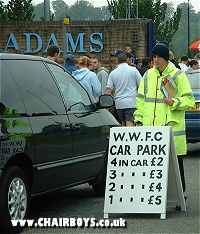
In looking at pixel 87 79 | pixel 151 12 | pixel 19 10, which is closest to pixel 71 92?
pixel 87 79

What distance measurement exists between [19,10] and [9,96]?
2017 centimetres

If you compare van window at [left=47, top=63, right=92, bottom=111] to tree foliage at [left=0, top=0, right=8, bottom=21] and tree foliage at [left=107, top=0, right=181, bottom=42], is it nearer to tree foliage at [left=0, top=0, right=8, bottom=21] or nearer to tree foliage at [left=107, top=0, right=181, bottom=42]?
tree foliage at [left=0, top=0, right=8, bottom=21]

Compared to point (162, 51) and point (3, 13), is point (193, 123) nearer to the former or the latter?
point (162, 51)

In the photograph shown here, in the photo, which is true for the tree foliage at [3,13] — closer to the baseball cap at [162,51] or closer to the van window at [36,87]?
the baseball cap at [162,51]

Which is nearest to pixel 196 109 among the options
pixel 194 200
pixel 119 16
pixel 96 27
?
pixel 194 200

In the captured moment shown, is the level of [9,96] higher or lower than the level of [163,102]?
higher

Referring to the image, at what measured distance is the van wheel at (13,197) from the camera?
7859 millimetres

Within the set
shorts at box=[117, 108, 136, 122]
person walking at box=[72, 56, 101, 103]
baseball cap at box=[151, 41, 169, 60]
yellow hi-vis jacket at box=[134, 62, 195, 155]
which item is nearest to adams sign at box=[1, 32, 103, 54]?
shorts at box=[117, 108, 136, 122]

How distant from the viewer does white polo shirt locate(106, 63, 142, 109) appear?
15211 mm

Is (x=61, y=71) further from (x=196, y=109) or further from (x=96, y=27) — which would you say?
(x=96, y=27)

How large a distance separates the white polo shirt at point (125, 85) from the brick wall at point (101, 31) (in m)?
9.21

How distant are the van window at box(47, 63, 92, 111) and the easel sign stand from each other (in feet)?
2.50

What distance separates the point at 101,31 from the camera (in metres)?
24.9

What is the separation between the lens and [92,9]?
3890 inches
